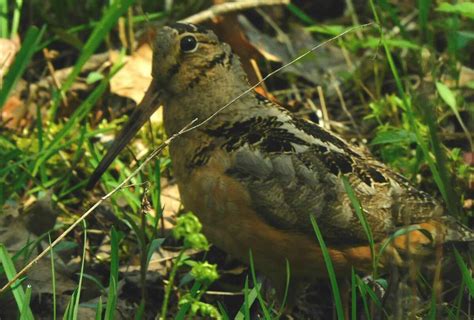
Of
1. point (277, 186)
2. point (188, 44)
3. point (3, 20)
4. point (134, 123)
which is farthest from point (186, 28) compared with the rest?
point (3, 20)


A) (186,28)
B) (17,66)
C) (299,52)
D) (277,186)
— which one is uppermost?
(186,28)

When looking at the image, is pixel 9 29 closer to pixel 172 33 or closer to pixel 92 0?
pixel 92 0

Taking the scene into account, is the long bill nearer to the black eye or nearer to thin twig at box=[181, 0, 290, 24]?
the black eye

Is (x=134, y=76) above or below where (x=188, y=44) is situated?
below

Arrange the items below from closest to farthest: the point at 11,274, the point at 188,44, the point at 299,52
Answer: the point at 11,274 < the point at 188,44 < the point at 299,52

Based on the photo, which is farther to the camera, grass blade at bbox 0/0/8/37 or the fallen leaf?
the fallen leaf

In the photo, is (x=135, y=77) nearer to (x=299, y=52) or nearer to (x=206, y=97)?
(x=299, y=52)

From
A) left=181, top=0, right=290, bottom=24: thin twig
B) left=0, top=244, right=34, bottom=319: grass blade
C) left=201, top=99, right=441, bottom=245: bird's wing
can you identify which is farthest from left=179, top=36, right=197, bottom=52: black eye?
left=0, top=244, right=34, bottom=319: grass blade

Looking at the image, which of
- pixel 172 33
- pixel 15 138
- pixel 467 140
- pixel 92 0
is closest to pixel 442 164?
pixel 172 33

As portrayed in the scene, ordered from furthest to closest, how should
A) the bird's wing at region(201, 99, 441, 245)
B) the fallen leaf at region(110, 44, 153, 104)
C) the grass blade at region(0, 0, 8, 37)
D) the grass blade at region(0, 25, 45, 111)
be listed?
the fallen leaf at region(110, 44, 153, 104) < the grass blade at region(0, 0, 8, 37) < the grass blade at region(0, 25, 45, 111) < the bird's wing at region(201, 99, 441, 245)
